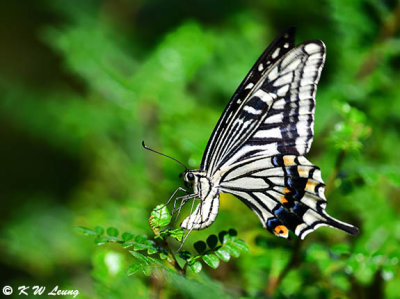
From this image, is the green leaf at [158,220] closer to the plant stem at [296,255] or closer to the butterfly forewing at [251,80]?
the butterfly forewing at [251,80]

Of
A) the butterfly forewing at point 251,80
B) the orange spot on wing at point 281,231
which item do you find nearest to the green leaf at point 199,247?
the orange spot on wing at point 281,231

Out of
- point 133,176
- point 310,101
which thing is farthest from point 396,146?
point 133,176

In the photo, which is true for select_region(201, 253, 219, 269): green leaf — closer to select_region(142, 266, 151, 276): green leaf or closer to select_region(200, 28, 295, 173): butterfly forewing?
select_region(142, 266, 151, 276): green leaf

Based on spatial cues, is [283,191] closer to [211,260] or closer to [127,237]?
[211,260]

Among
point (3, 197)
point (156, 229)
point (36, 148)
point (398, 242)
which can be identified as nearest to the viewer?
point (156, 229)

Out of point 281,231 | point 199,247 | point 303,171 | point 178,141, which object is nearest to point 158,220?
point 199,247

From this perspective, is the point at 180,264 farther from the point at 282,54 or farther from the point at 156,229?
the point at 282,54
